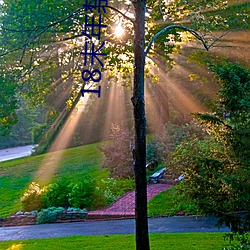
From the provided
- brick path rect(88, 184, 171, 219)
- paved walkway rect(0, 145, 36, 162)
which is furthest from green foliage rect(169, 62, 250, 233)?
paved walkway rect(0, 145, 36, 162)

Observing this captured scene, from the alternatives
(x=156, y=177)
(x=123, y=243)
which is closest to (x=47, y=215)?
(x=123, y=243)

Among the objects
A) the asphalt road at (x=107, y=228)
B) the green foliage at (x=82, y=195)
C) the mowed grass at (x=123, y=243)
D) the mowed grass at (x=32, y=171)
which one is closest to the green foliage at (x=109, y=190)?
the green foliage at (x=82, y=195)

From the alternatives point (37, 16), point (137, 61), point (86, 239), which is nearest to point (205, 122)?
point (137, 61)

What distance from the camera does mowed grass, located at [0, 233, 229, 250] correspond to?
22.5 ft

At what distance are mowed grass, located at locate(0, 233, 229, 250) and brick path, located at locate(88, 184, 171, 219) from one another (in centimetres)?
209

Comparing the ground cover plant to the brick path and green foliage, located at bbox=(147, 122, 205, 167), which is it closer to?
the brick path

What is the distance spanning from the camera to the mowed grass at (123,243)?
6.86 m

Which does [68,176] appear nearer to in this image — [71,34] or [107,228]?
[71,34]

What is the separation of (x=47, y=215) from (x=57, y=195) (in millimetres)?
1350

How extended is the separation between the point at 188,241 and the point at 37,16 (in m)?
9.14

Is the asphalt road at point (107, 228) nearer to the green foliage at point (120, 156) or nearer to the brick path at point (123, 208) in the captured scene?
the brick path at point (123, 208)

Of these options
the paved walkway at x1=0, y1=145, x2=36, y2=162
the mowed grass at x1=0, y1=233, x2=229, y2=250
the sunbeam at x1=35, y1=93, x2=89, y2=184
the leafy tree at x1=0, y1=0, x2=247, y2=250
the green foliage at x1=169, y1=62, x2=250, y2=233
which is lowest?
the paved walkway at x1=0, y1=145, x2=36, y2=162

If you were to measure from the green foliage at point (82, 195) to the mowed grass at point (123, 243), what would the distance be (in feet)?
10.4

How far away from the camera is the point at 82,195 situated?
1187cm
